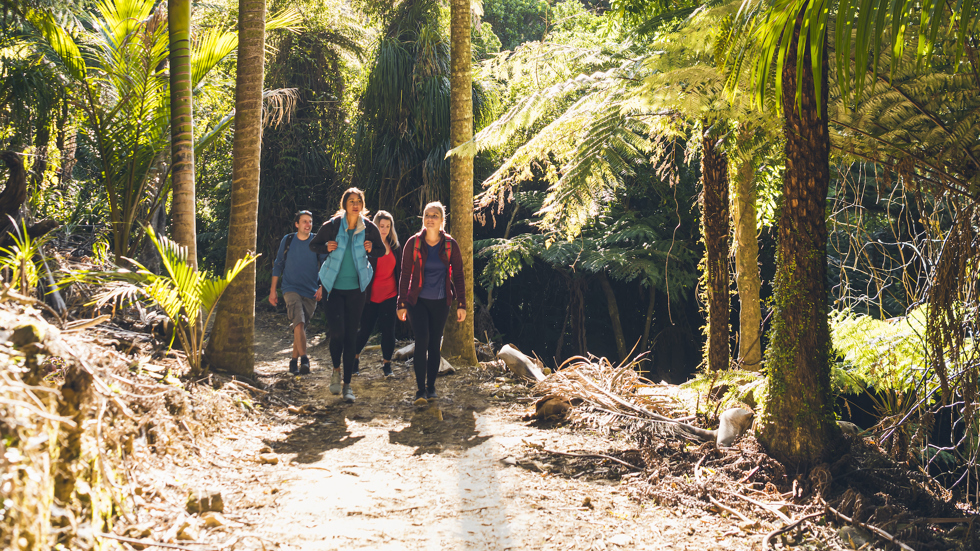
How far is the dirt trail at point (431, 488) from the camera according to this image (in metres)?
3.20

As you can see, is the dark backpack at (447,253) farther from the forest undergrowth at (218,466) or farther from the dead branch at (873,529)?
the dead branch at (873,529)

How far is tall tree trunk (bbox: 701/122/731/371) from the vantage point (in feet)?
18.2

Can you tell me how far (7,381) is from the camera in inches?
78.4

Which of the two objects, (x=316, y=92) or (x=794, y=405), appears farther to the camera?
(x=316, y=92)

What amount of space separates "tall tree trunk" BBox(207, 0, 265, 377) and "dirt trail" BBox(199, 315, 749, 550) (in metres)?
0.61

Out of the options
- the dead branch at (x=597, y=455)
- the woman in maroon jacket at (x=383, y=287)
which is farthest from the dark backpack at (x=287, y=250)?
the dead branch at (x=597, y=455)

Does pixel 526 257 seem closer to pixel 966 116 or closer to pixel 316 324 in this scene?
pixel 316 324

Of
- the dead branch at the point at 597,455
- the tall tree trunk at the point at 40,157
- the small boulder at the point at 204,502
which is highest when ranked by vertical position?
the tall tree trunk at the point at 40,157

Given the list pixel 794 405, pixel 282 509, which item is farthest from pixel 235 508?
pixel 794 405

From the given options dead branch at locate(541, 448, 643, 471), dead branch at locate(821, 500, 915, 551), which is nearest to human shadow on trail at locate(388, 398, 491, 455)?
dead branch at locate(541, 448, 643, 471)

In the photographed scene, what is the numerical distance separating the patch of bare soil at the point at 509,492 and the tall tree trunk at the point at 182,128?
5.93 feet

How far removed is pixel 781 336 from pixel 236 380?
15.0 ft

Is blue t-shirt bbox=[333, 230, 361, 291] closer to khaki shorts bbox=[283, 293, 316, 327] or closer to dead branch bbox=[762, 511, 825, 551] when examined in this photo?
khaki shorts bbox=[283, 293, 316, 327]

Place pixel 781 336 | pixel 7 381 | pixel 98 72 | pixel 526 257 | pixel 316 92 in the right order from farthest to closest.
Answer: pixel 316 92 < pixel 526 257 < pixel 98 72 < pixel 781 336 < pixel 7 381
